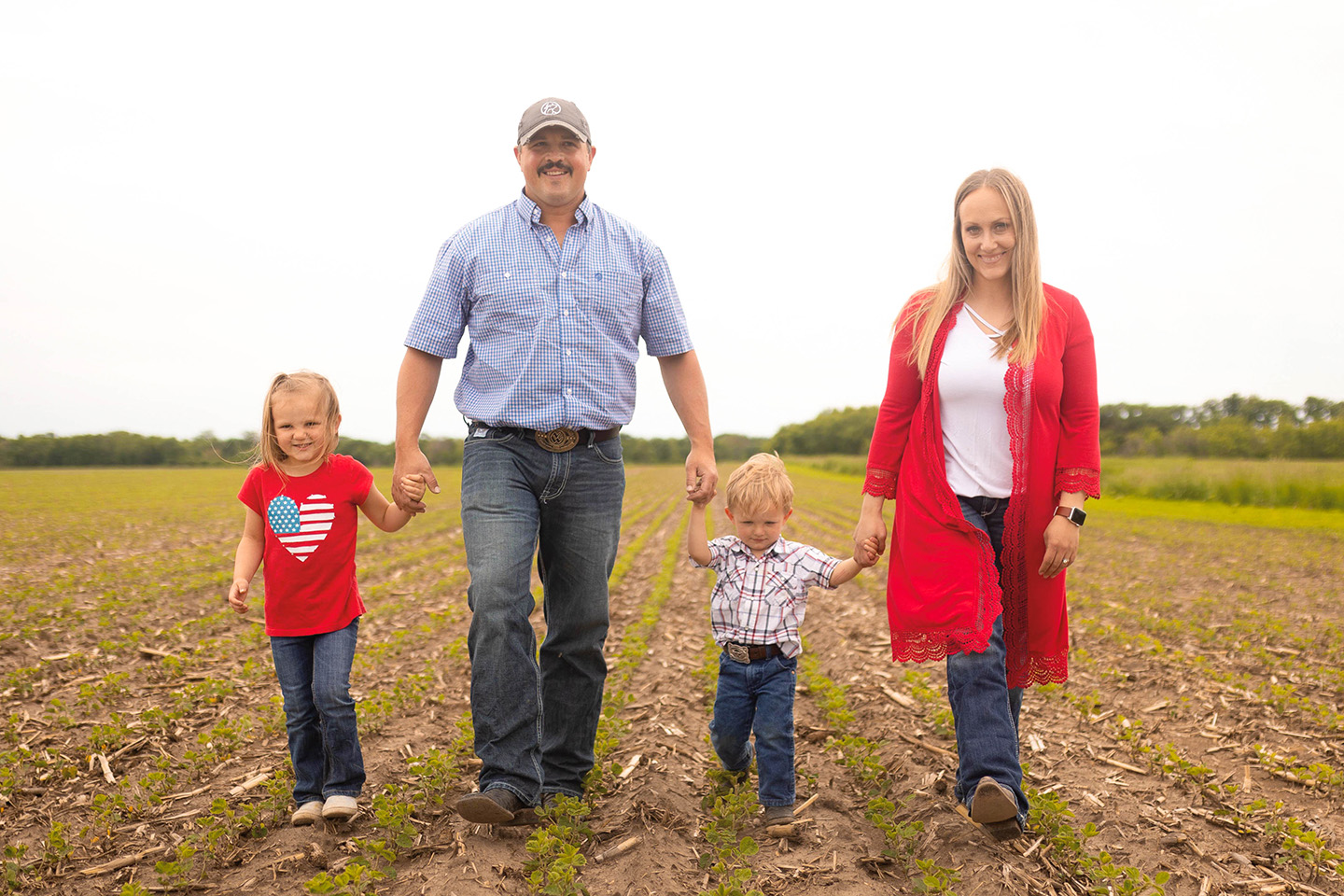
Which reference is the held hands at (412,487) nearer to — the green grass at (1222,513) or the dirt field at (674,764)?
the dirt field at (674,764)

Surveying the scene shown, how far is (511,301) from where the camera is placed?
372 cm

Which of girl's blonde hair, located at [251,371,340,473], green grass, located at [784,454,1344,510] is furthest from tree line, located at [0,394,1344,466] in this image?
green grass, located at [784,454,1344,510]

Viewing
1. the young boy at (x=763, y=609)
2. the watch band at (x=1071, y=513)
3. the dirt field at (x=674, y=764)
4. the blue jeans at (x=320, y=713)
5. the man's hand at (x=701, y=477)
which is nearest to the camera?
the dirt field at (x=674, y=764)

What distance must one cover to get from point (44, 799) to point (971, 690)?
438cm

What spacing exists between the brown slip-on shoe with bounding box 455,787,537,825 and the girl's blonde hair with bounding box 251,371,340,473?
1.66 meters

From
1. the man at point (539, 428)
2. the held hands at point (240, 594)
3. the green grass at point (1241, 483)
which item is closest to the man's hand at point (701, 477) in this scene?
the man at point (539, 428)

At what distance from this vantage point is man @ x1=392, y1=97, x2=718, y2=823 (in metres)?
3.57

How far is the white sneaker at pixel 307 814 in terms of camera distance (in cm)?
365

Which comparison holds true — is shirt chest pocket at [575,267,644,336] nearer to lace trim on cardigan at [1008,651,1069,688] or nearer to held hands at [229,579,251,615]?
held hands at [229,579,251,615]

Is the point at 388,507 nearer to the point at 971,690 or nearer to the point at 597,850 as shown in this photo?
the point at 597,850

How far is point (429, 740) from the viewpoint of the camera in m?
5.05

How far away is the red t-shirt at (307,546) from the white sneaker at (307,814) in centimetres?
75

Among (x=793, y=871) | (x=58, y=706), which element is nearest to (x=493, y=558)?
(x=793, y=871)

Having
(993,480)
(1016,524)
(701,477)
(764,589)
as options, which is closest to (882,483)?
(993,480)
